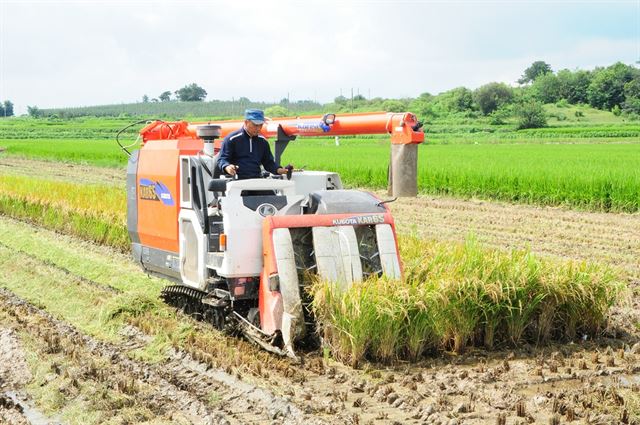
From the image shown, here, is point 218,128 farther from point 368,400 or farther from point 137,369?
point 368,400

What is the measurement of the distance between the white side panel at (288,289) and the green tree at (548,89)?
67070 millimetres

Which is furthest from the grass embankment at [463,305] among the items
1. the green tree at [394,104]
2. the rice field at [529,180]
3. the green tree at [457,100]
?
the green tree at [457,100]

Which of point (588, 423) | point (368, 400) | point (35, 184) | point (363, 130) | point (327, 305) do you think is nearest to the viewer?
point (588, 423)

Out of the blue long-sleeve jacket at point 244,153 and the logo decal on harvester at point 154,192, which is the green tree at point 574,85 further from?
the blue long-sleeve jacket at point 244,153

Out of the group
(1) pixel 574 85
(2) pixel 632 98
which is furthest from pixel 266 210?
(1) pixel 574 85

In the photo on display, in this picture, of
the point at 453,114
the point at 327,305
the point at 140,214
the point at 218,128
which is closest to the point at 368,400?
the point at 327,305

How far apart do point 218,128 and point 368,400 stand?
3488 mm

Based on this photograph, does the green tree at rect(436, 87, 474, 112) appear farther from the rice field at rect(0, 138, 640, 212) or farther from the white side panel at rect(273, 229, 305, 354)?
the white side panel at rect(273, 229, 305, 354)

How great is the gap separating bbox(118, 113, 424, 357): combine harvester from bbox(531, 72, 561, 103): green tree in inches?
2595

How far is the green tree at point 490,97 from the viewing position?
2480 inches

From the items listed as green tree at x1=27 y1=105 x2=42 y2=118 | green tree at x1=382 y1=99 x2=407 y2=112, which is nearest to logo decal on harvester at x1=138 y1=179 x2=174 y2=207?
green tree at x1=382 y1=99 x2=407 y2=112

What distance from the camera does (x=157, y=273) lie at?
905 cm

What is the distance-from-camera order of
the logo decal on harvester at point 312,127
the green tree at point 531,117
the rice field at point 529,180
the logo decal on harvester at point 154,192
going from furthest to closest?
1. the green tree at point 531,117
2. the rice field at point 529,180
3. the logo decal on harvester at point 154,192
4. the logo decal on harvester at point 312,127

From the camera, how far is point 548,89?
72.1 m
